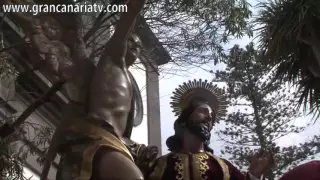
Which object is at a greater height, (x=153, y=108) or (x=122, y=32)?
(x=153, y=108)

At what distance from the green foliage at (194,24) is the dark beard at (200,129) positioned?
80.6 inches

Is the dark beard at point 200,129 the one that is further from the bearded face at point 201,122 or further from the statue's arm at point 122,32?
the statue's arm at point 122,32

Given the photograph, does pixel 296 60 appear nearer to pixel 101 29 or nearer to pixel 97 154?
pixel 101 29

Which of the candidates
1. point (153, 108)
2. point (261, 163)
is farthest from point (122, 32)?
point (153, 108)

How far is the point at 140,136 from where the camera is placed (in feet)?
25.9

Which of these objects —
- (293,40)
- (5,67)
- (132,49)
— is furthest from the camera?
(293,40)

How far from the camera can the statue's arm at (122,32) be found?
7.19 ft

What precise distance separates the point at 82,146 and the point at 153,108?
526cm

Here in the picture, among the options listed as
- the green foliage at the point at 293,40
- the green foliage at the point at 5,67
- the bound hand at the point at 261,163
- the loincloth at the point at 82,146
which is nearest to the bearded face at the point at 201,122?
the bound hand at the point at 261,163

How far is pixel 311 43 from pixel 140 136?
3.66 metres

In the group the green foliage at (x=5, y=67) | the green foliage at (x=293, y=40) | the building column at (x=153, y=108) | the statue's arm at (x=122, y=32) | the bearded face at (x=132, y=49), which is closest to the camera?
the statue's arm at (x=122, y=32)

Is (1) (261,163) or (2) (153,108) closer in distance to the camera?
(1) (261,163)

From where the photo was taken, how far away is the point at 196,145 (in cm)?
279

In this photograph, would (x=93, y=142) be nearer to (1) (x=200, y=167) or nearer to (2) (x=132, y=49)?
(2) (x=132, y=49)
